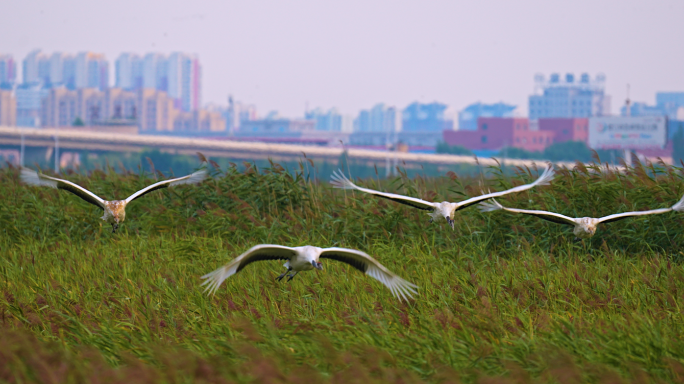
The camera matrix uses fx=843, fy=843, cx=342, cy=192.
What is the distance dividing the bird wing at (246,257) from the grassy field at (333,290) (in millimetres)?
450

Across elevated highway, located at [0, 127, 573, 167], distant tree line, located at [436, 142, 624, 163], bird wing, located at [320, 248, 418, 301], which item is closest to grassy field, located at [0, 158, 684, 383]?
bird wing, located at [320, 248, 418, 301]

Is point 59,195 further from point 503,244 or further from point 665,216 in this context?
point 665,216

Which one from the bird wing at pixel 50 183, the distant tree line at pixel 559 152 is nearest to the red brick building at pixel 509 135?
the distant tree line at pixel 559 152

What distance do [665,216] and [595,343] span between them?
17.3ft

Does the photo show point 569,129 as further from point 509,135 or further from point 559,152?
point 559,152

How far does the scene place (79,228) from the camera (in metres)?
13.8

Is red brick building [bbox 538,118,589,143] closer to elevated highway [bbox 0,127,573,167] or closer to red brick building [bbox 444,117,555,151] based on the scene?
red brick building [bbox 444,117,555,151]

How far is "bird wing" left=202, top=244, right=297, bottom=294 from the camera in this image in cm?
653

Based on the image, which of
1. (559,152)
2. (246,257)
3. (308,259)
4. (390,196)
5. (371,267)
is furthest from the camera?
(559,152)

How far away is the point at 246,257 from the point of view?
6.82 metres

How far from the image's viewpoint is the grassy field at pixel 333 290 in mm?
6254

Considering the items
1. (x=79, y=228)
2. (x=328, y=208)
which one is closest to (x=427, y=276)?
(x=328, y=208)

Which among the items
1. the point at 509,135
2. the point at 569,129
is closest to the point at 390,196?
the point at 509,135

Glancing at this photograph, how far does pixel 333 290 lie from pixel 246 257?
245 cm
